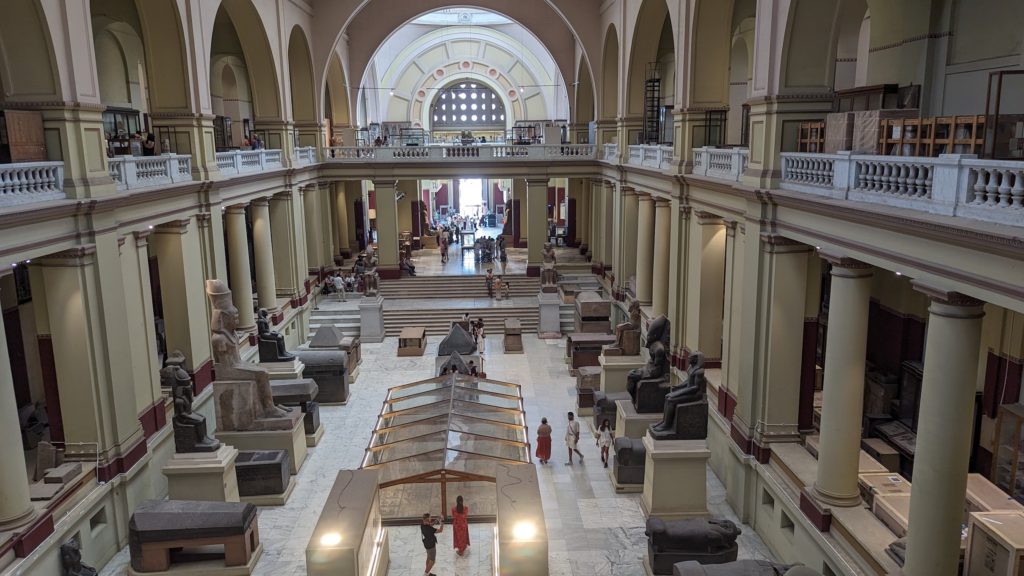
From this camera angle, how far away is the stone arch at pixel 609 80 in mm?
23875

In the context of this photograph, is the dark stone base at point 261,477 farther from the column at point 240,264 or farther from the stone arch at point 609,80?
the stone arch at point 609,80

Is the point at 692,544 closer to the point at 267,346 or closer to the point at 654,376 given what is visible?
the point at 654,376

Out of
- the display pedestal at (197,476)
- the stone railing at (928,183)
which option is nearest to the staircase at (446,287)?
the display pedestal at (197,476)

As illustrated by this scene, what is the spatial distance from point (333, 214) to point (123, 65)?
11.4 m

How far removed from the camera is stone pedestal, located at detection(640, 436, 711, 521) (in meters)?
11.0

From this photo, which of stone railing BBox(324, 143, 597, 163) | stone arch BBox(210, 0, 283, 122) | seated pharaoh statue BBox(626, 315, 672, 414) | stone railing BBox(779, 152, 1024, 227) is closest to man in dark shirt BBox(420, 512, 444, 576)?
seated pharaoh statue BBox(626, 315, 672, 414)

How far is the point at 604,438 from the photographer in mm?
14508

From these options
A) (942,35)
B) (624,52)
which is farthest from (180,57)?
(942,35)

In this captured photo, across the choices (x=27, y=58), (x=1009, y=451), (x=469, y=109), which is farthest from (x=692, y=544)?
(x=469, y=109)

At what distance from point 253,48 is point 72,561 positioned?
48.7 feet

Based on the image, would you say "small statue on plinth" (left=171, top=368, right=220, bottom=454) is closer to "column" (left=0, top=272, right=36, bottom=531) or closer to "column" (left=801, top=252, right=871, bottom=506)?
"column" (left=0, top=272, right=36, bottom=531)

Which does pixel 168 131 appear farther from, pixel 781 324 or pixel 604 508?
pixel 781 324

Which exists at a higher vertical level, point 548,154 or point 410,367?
point 548,154

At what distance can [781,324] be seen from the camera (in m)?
10.7
